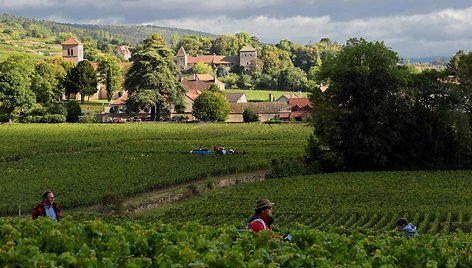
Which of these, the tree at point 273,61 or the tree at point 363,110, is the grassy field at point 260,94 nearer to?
the tree at point 273,61

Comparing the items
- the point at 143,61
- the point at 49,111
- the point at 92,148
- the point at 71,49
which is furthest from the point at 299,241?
the point at 71,49

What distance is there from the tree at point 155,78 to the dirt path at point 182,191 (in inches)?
1812

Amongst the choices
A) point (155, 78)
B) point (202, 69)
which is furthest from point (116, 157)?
point (202, 69)

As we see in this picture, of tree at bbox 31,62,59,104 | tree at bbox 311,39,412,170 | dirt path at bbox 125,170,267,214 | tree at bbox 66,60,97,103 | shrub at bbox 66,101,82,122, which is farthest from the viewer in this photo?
tree at bbox 66,60,97,103

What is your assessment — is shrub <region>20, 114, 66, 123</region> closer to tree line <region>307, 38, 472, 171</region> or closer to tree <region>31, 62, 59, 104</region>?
tree <region>31, 62, 59, 104</region>

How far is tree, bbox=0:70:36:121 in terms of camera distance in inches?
3689

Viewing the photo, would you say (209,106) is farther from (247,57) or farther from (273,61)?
(247,57)

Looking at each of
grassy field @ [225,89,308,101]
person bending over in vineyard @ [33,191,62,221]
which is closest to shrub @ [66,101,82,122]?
grassy field @ [225,89,308,101]

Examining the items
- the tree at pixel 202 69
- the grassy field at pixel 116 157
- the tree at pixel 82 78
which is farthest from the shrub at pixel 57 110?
the tree at pixel 202 69

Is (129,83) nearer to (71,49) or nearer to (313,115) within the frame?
(313,115)

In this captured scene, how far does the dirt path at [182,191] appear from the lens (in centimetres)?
3444

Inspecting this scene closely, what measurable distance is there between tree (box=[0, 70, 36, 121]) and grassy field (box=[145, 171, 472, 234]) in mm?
62523

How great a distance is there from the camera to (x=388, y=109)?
49656 millimetres

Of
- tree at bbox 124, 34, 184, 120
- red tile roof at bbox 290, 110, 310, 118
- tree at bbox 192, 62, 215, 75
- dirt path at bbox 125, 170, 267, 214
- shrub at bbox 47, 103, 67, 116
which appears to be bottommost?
dirt path at bbox 125, 170, 267, 214
